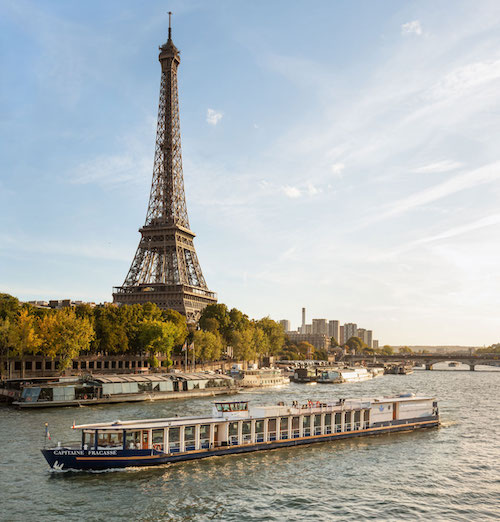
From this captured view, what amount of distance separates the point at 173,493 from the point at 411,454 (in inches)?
916

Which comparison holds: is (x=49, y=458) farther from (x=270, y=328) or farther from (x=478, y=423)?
(x=270, y=328)

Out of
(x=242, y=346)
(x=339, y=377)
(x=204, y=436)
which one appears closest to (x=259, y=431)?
(x=204, y=436)

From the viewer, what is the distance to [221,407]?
4675 cm

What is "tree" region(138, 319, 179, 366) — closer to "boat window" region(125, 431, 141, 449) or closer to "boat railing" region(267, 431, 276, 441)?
A: "boat railing" region(267, 431, 276, 441)

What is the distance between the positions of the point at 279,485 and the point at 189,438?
9119 mm

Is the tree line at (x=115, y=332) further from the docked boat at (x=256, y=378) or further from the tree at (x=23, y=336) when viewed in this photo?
the docked boat at (x=256, y=378)

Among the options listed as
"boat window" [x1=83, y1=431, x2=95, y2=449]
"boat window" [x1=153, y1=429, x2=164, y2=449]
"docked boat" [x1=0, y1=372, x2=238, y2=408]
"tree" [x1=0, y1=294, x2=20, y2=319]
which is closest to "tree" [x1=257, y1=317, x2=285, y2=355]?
"docked boat" [x1=0, y1=372, x2=238, y2=408]

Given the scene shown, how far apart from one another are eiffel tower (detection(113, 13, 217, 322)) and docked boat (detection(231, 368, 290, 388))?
3499 cm

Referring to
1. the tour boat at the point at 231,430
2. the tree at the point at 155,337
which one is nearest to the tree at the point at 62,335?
the tree at the point at 155,337

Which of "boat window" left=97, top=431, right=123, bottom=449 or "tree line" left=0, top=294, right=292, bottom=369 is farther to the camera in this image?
"tree line" left=0, top=294, right=292, bottom=369

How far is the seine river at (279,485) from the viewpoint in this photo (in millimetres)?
32188

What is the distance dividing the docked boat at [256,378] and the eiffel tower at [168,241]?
35.0 m

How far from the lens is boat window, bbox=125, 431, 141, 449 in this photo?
1591 inches

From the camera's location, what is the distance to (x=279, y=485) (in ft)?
123
